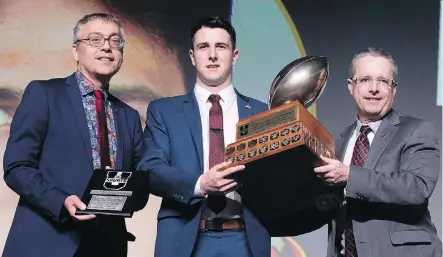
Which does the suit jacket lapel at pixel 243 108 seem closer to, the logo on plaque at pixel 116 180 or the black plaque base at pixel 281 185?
the black plaque base at pixel 281 185

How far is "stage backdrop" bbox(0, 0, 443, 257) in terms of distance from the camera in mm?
3984

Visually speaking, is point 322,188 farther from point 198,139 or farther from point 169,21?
point 169,21

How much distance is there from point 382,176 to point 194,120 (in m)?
0.67

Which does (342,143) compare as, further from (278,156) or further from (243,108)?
(278,156)

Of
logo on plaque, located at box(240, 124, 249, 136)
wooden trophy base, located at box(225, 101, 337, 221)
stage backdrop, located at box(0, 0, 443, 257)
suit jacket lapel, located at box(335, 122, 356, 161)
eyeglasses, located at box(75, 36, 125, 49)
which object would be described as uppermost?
stage backdrop, located at box(0, 0, 443, 257)

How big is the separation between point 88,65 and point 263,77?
1.47 m

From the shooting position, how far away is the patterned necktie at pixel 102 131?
8.84ft

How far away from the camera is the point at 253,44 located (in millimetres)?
4113

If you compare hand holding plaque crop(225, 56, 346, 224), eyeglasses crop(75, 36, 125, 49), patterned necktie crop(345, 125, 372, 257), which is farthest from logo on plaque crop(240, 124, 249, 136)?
eyeglasses crop(75, 36, 125, 49)

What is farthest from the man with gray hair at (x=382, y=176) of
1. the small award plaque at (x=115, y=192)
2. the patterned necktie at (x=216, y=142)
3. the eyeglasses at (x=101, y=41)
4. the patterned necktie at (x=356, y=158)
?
the eyeglasses at (x=101, y=41)

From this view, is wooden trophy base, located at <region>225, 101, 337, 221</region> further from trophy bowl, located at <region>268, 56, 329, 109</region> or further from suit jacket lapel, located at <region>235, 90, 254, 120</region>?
suit jacket lapel, located at <region>235, 90, 254, 120</region>

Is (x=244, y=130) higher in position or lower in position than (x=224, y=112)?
lower

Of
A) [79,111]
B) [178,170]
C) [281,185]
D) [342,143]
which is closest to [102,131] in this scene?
[79,111]

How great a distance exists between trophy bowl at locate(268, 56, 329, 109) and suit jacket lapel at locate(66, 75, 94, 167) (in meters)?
0.66
